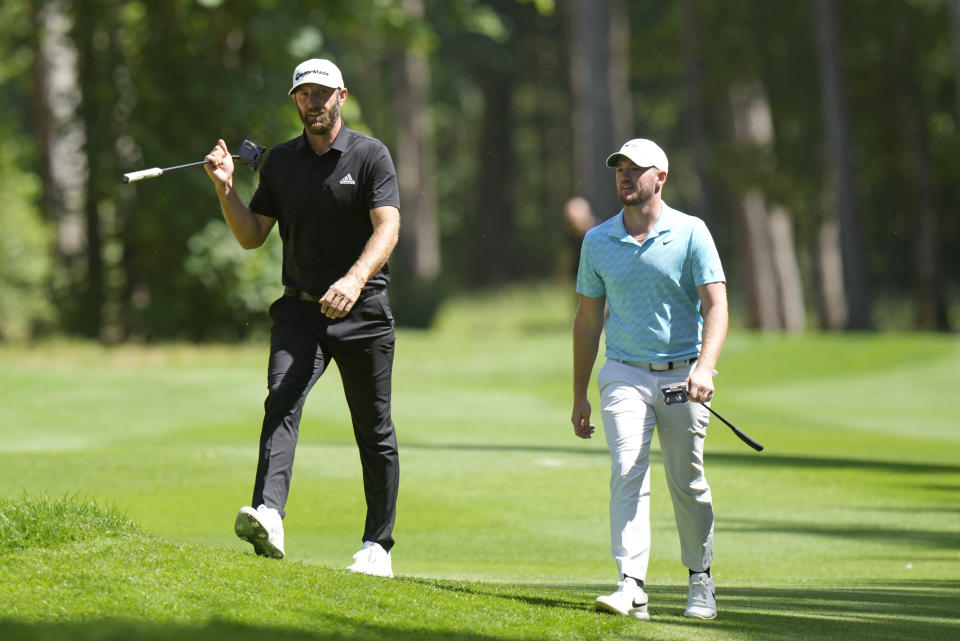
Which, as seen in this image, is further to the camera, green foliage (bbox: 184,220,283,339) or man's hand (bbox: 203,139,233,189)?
green foliage (bbox: 184,220,283,339)

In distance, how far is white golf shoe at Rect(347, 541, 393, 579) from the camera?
690 centimetres

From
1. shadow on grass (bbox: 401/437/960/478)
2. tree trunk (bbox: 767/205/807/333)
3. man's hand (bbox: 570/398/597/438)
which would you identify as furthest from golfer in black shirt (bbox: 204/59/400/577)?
tree trunk (bbox: 767/205/807/333)

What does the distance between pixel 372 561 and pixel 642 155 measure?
225 centimetres

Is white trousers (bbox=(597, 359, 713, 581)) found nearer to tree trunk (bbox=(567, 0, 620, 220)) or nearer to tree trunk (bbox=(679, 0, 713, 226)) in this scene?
tree trunk (bbox=(567, 0, 620, 220))

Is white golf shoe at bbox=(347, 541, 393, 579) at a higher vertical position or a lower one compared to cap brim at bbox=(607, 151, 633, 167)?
lower

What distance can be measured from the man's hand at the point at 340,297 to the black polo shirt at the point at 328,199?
1.21ft

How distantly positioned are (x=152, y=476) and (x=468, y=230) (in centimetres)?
5162

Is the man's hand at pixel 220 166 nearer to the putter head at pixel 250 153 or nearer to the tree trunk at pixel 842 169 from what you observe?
the putter head at pixel 250 153

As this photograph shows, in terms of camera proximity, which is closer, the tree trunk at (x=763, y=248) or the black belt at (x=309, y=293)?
the black belt at (x=309, y=293)

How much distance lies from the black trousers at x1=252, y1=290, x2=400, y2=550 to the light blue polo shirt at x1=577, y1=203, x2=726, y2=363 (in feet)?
3.65

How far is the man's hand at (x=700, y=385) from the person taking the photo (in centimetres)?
630

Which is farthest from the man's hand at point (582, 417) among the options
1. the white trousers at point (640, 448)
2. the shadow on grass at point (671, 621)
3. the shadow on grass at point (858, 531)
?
the shadow on grass at point (858, 531)

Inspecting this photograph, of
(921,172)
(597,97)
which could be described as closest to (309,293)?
(597,97)

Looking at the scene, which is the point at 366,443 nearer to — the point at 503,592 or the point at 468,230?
the point at 503,592
